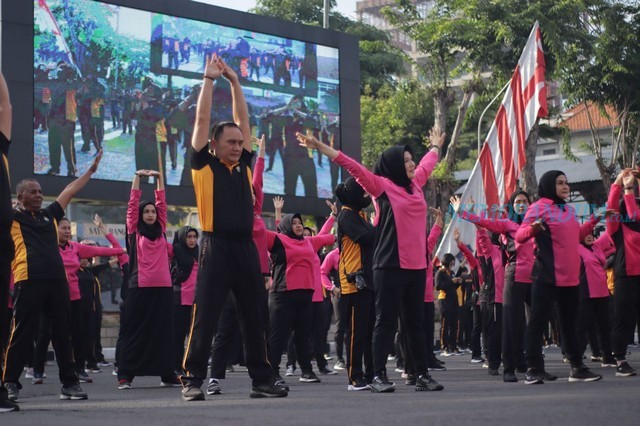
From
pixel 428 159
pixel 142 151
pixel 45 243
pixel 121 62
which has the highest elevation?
pixel 121 62

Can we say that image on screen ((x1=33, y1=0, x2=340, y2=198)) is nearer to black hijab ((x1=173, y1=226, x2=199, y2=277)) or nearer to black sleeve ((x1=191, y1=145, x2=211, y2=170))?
black hijab ((x1=173, y1=226, x2=199, y2=277))

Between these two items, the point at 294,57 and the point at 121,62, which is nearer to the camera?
the point at 121,62

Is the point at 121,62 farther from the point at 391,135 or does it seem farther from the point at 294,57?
the point at 391,135

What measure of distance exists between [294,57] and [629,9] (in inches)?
353

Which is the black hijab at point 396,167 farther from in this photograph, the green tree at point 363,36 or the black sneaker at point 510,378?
the green tree at point 363,36

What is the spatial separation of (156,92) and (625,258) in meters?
17.8

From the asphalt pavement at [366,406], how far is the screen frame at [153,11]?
564 inches

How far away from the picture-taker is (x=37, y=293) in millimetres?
9133

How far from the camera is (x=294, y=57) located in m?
29.6

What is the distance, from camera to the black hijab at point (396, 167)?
9445mm

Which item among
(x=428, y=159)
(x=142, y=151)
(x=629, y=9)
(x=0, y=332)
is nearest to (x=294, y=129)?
(x=142, y=151)

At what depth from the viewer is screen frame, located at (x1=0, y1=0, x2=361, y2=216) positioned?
24.1 metres

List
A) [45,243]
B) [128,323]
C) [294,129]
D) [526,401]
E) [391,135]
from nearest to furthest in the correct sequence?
[526,401], [45,243], [128,323], [294,129], [391,135]

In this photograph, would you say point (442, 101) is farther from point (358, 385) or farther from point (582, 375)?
point (358, 385)
